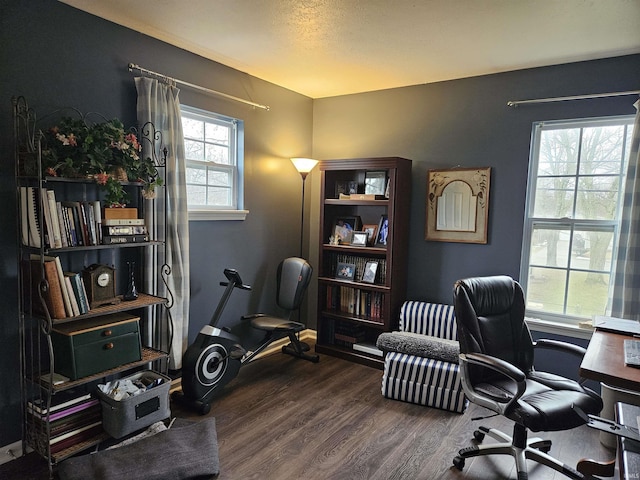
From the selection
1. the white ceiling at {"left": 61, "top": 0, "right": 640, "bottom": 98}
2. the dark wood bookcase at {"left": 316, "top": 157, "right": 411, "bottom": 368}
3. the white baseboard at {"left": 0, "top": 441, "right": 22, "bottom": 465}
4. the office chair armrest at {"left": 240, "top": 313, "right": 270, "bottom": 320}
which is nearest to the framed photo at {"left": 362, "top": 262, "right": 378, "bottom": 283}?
the dark wood bookcase at {"left": 316, "top": 157, "right": 411, "bottom": 368}

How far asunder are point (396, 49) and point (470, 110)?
94 centimetres

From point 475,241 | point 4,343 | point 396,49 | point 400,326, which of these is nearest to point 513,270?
point 475,241

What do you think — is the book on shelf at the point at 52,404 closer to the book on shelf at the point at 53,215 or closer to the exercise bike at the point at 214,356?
the exercise bike at the point at 214,356

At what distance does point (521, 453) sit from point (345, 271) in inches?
81.2

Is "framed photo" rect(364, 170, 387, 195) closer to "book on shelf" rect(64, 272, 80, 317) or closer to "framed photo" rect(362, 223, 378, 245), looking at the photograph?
"framed photo" rect(362, 223, 378, 245)

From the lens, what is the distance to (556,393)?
2.17 meters

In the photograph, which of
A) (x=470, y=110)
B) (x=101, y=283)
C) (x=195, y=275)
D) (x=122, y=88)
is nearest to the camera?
(x=101, y=283)

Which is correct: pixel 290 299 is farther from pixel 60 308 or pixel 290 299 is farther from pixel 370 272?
pixel 60 308

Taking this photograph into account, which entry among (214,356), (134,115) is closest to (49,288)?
(214,356)

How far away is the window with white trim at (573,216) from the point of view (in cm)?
299

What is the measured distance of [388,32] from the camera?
8.60 feet

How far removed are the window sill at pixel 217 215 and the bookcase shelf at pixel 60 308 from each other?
58 centimetres

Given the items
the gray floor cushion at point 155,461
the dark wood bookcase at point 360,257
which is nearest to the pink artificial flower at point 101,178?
the gray floor cushion at point 155,461

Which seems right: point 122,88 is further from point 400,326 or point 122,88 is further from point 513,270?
point 513,270
